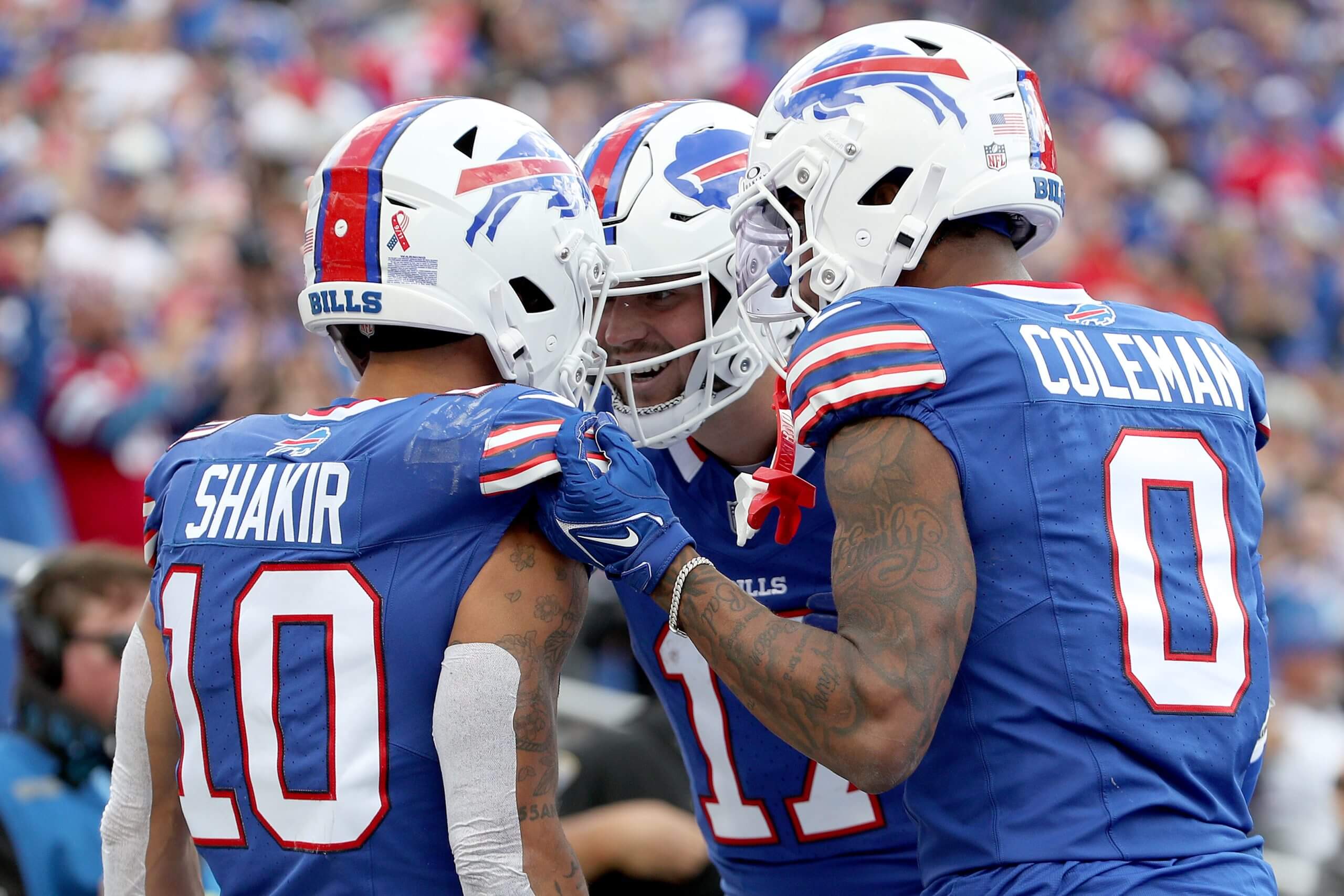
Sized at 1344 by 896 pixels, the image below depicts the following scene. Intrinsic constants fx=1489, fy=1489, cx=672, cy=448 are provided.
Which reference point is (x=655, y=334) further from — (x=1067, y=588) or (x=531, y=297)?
(x=1067, y=588)

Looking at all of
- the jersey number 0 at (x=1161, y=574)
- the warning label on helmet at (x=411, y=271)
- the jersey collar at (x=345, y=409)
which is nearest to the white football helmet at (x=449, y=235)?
the warning label on helmet at (x=411, y=271)

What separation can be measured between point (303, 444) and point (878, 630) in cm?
93

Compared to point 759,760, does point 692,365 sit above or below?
above

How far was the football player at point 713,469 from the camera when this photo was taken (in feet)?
10.3

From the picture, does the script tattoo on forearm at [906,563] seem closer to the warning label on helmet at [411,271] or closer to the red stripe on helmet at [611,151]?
the warning label on helmet at [411,271]

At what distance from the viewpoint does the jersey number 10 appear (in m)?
2.18

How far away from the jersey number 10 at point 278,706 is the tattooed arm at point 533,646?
160 mm

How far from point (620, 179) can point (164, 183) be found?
5.99 meters

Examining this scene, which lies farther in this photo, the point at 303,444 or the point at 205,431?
the point at 205,431

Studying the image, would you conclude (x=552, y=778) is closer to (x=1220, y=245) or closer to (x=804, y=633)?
(x=804, y=633)

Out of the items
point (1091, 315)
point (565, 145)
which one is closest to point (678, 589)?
point (1091, 315)

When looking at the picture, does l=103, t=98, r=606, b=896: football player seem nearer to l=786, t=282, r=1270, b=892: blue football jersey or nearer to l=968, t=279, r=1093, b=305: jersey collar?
l=786, t=282, r=1270, b=892: blue football jersey

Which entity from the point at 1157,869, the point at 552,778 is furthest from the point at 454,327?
the point at 1157,869

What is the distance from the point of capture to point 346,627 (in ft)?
7.18
